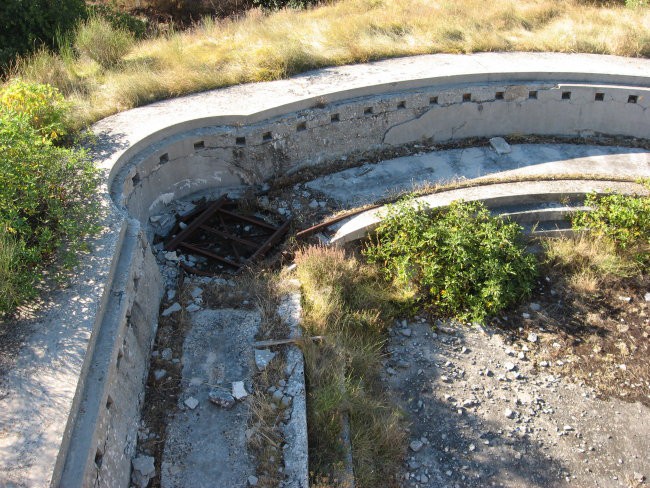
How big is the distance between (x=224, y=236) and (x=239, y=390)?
2.44m

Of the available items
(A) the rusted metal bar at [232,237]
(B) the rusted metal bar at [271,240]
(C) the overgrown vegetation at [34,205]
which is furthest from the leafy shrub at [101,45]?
(B) the rusted metal bar at [271,240]

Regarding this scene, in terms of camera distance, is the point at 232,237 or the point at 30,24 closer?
the point at 232,237

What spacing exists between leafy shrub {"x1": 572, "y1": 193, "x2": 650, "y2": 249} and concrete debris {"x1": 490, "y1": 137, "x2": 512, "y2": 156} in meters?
1.47

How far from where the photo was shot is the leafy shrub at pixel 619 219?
6.62 m

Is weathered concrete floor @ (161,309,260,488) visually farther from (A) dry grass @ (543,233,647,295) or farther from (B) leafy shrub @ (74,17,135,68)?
(B) leafy shrub @ (74,17,135,68)

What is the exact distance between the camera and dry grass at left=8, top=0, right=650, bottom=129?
7680mm

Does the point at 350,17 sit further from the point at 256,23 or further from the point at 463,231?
the point at 463,231

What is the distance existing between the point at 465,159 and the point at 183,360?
15.6ft

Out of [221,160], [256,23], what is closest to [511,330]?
[221,160]

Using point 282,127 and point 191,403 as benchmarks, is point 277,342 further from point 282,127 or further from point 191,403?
point 282,127

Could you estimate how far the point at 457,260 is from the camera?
611 centimetres

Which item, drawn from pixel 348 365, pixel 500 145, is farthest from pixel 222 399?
pixel 500 145

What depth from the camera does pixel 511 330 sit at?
20.1ft

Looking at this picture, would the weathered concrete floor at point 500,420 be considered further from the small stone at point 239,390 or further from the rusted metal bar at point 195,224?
the rusted metal bar at point 195,224
